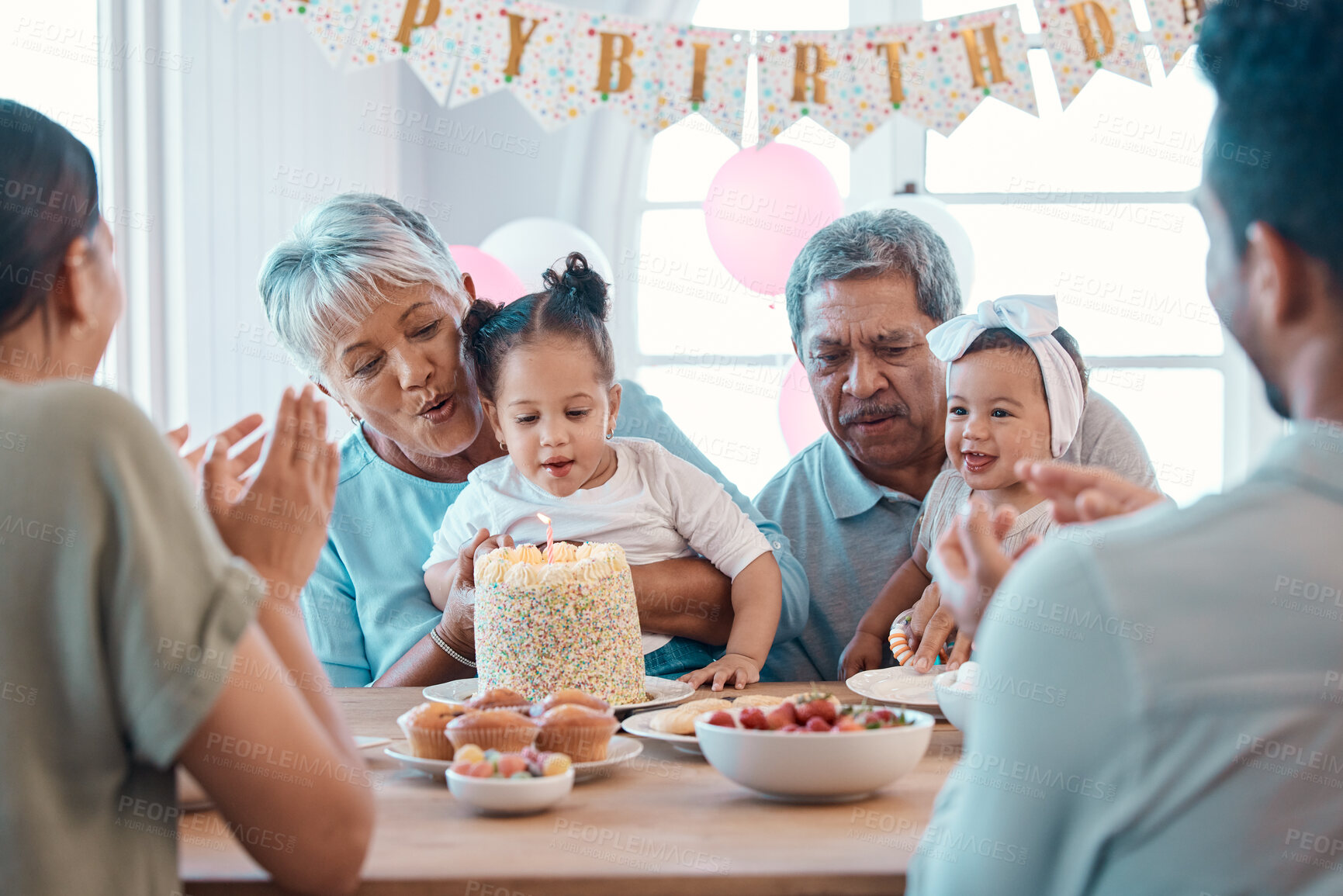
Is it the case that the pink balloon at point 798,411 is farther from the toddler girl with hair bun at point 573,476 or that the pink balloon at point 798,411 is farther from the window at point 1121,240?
the toddler girl with hair bun at point 573,476

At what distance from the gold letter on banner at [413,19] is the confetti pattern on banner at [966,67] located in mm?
1134

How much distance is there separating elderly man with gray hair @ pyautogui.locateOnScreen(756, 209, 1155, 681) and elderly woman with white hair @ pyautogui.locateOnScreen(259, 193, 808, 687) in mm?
155

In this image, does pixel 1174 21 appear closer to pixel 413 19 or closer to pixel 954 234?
pixel 954 234

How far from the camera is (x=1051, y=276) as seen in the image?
4129 millimetres

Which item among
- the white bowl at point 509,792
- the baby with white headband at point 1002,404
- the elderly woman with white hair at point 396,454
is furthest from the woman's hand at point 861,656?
the white bowl at point 509,792

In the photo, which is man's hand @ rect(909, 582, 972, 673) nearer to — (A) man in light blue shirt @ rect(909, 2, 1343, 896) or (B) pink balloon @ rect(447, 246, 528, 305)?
(A) man in light blue shirt @ rect(909, 2, 1343, 896)

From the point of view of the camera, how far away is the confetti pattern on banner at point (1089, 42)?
2.59 m

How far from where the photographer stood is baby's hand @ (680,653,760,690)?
1657 millimetres

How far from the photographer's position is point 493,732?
113 cm

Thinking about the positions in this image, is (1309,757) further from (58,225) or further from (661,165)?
(661,165)

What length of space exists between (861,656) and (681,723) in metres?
0.76

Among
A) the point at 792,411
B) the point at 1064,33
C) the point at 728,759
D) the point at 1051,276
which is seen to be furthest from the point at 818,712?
the point at 1051,276

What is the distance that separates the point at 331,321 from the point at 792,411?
176 cm

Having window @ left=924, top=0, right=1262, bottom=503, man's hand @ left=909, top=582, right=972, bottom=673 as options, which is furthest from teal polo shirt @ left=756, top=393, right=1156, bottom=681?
window @ left=924, top=0, right=1262, bottom=503
